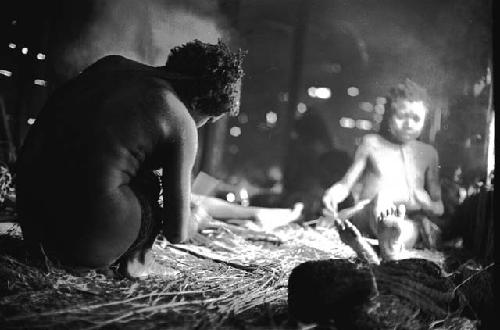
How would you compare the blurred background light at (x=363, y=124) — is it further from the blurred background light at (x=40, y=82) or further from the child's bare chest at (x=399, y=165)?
the blurred background light at (x=40, y=82)

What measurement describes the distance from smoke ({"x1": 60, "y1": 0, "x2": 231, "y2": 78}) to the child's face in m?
2.97

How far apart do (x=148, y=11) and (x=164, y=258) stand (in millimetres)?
3415

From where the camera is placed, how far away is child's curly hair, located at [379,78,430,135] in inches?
244

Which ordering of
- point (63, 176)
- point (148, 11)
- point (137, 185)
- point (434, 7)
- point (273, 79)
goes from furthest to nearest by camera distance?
Answer: 1. point (273, 79)
2. point (434, 7)
3. point (148, 11)
4. point (137, 185)
5. point (63, 176)

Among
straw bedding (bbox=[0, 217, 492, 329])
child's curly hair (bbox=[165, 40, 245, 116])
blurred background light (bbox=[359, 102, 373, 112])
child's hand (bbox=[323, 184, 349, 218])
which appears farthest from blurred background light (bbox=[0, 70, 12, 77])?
blurred background light (bbox=[359, 102, 373, 112])

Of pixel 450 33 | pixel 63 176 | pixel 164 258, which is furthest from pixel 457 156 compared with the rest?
pixel 63 176

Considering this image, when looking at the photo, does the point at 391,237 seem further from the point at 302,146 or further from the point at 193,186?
the point at 302,146

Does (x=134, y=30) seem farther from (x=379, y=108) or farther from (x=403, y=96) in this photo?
(x=379, y=108)

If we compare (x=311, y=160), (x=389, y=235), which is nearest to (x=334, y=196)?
(x=389, y=235)

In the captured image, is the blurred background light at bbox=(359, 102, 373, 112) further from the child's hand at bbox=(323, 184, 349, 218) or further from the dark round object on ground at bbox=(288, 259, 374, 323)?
the dark round object on ground at bbox=(288, 259, 374, 323)

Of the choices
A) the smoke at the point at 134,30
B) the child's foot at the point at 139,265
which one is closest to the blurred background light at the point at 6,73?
the smoke at the point at 134,30

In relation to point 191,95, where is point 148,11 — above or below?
above

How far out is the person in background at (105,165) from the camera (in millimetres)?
2832

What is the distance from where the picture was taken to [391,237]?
4.25 m
